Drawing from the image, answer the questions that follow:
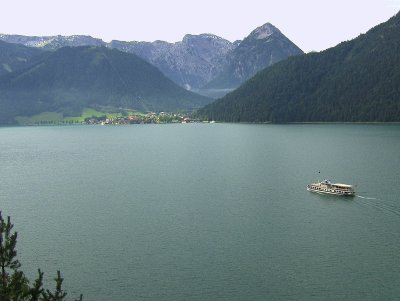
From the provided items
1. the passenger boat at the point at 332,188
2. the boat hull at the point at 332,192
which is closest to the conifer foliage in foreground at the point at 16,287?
the boat hull at the point at 332,192

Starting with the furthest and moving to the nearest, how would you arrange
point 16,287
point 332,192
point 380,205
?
point 332,192, point 380,205, point 16,287

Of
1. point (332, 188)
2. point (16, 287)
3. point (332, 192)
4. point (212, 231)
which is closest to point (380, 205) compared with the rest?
point (332, 192)

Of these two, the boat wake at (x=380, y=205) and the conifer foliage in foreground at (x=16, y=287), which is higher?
the conifer foliage in foreground at (x=16, y=287)

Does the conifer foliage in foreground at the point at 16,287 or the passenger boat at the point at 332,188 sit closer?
the conifer foliage in foreground at the point at 16,287

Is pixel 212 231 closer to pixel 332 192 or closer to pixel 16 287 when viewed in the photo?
pixel 332 192

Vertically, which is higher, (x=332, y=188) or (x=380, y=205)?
(x=332, y=188)

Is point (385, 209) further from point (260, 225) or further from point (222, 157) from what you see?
point (222, 157)

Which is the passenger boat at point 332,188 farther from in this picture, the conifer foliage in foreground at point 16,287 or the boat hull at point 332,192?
the conifer foliage in foreground at point 16,287
